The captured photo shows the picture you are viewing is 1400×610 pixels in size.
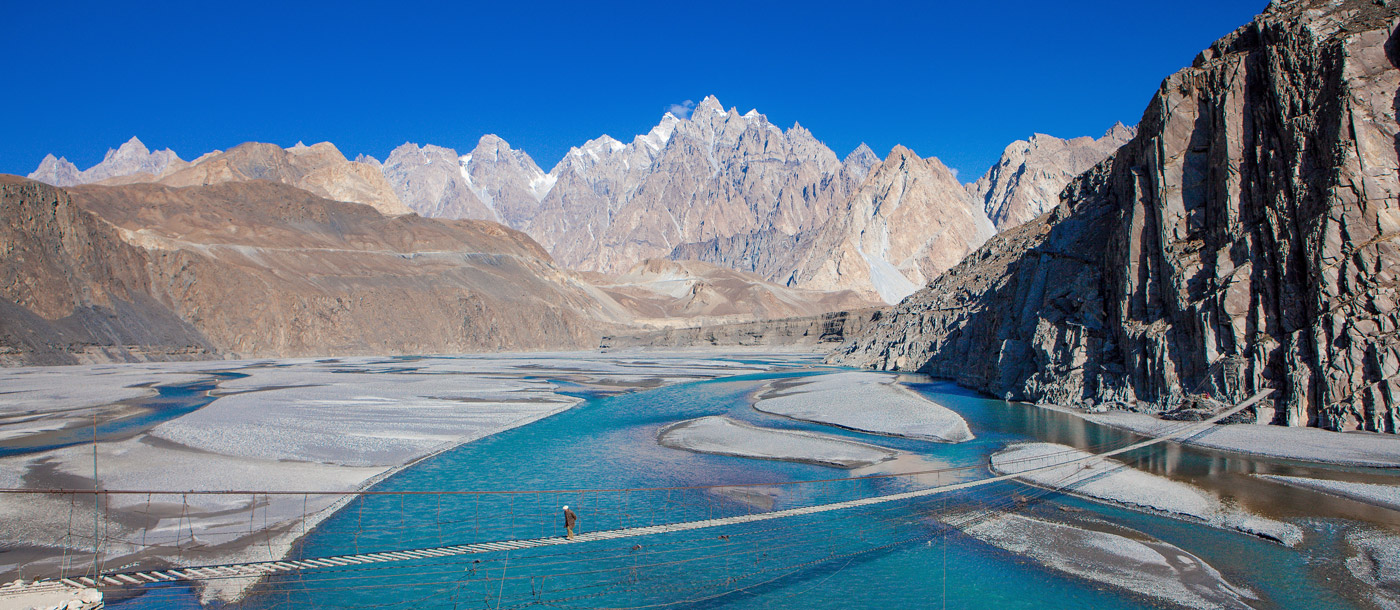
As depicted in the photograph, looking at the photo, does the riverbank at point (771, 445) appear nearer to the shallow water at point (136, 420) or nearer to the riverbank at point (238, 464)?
the riverbank at point (238, 464)

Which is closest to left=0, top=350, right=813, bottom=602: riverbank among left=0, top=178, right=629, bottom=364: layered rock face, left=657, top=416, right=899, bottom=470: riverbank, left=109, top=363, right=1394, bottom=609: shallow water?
left=109, top=363, right=1394, bottom=609: shallow water

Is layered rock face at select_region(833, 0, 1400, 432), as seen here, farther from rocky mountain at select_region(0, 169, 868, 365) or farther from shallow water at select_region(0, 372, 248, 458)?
rocky mountain at select_region(0, 169, 868, 365)

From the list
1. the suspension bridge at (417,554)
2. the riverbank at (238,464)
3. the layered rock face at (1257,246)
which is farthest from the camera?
the layered rock face at (1257,246)

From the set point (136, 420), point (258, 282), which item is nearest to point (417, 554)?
point (136, 420)

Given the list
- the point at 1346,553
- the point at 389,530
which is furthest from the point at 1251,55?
the point at 389,530

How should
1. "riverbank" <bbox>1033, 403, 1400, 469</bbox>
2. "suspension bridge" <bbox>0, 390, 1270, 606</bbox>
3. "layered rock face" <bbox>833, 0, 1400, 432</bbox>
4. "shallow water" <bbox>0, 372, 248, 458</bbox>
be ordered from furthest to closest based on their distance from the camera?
"layered rock face" <bbox>833, 0, 1400, 432</bbox> < "shallow water" <bbox>0, 372, 248, 458</bbox> < "riverbank" <bbox>1033, 403, 1400, 469</bbox> < "suspension bridge" <bbox>0, 390, 1270, 606</bbox>

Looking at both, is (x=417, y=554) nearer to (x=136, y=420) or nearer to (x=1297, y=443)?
(x=1297, y=443)

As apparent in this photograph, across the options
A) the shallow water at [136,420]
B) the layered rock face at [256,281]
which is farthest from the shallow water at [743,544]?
the layered rock face at [256,281]
